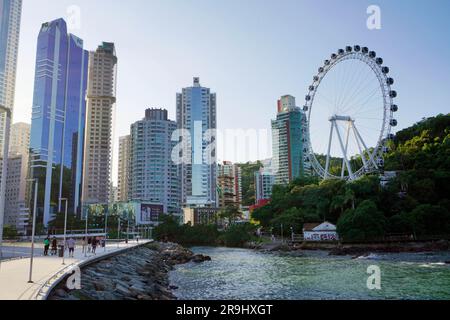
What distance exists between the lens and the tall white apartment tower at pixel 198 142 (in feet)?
536

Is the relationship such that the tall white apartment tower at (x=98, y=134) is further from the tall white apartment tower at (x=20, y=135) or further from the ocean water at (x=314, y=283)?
the ocean water at (x=314, y=283)

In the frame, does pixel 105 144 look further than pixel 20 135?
Yes

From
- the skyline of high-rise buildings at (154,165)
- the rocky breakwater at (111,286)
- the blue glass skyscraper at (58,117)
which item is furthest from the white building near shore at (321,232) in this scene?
the skyline of high-rise buildings at (154,165)

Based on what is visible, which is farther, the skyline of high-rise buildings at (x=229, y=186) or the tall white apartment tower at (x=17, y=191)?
the skyline of high-rise buildings at (x=229, y=186)

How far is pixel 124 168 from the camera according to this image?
177 m

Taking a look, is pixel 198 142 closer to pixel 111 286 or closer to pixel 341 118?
pixel 341 118

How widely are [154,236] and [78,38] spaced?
246ft

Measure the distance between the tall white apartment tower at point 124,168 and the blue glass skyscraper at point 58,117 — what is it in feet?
103

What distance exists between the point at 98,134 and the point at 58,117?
33430 millimetres

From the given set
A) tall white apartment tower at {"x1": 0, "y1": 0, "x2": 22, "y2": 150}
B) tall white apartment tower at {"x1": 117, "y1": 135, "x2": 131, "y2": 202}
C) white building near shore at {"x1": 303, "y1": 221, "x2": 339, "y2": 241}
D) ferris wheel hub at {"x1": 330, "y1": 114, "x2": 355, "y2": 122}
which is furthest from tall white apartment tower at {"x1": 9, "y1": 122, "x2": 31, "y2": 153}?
ferris wheel hub at {"x1": 330, "y1": 114, "x2": 355, "y2": 122}

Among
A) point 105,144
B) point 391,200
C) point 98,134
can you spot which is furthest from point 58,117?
point 391,200

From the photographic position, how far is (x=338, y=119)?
7519cm
